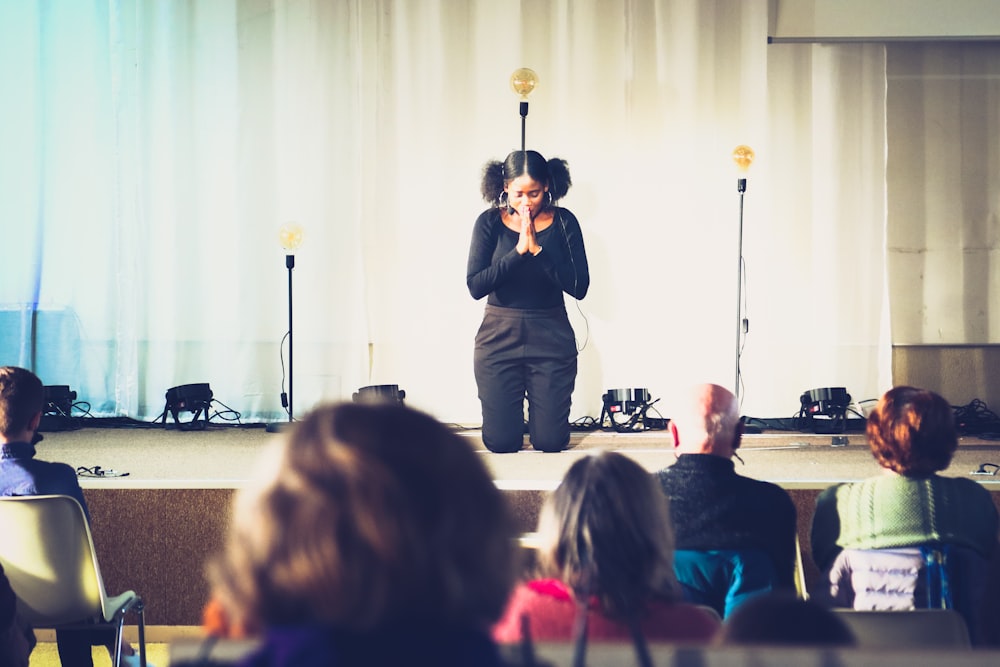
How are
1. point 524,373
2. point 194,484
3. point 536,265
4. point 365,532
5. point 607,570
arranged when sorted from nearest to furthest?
point 365,532, point 607,570, point 194,484, point 536,265, point 524,373

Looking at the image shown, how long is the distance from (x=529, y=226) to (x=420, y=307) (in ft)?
4.42

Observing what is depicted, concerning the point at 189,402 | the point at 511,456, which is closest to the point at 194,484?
the point at 511,456

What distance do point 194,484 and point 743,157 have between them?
2.92m

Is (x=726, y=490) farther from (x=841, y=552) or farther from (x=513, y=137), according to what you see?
(x=513, y=137)

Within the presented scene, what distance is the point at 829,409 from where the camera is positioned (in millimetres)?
4758

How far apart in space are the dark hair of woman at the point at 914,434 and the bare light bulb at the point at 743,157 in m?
2.98

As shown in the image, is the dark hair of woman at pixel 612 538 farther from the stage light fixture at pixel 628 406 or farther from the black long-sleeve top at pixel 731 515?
the stage light fixture at pixel 628 406

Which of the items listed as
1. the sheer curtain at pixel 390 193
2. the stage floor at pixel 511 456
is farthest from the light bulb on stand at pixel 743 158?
the stage floor at pixel 511 456

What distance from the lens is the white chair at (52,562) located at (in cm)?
217

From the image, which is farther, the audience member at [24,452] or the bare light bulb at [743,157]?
the bare light bulb at [743,157]

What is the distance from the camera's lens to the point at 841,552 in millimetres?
1965

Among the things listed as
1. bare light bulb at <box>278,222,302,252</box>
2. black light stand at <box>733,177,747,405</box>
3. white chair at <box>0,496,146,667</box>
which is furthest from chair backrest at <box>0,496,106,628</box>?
black light stand at <box>733,177,747,405</box>

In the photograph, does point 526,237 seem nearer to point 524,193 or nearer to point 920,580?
point 524,193

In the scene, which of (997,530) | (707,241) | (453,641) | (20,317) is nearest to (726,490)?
(997,530)
